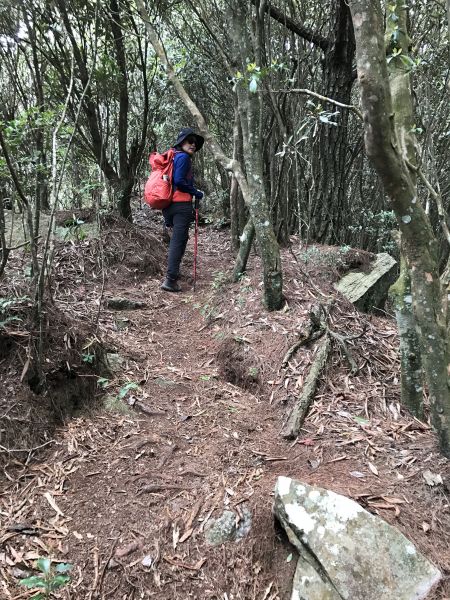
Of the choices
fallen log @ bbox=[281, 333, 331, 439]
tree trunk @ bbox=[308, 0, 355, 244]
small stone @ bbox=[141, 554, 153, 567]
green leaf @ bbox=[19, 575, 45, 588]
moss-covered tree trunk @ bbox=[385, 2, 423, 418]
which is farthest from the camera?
tree trunk @ bbox=[308, 0, 355, 244]

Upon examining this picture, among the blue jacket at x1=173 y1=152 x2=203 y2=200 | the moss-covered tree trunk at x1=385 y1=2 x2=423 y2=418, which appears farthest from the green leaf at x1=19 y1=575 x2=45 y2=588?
the blue jacket at x1=173 y1=152 x2=203 y2=200

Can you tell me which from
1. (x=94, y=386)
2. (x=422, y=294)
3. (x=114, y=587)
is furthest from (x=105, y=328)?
(x=422, y=294)

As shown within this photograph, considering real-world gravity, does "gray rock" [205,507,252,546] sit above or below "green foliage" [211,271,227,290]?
below

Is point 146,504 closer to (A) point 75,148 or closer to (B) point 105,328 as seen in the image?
(B) point 105,328

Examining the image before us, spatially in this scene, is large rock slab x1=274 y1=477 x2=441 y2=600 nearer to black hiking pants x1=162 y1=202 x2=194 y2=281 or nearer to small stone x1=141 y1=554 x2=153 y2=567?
small stone x1=141 y1=554 x2=153 y2=567

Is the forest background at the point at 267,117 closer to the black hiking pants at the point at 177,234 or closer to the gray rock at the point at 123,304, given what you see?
the black hiking pants at the point at 177,234

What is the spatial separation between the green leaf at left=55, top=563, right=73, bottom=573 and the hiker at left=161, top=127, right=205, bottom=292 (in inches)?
160

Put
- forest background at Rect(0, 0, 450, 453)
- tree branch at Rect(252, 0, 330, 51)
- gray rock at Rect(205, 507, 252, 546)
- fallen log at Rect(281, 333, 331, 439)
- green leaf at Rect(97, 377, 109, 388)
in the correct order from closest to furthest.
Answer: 1. gray rock at Rect(205, 507, 252, 546)
2. forest background at Rect(0, 0, 450, 453)
3. fallen log at Rect(281, 333, 331, 439)
4. green leaf at Rect(97, 377, 109, 388)
5. tree branch at Rect(252, 0, 330, 51)

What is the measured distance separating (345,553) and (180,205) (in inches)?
183

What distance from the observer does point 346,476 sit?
264 centimetres

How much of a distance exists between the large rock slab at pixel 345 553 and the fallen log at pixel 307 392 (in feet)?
2.18

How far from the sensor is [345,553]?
220 cm

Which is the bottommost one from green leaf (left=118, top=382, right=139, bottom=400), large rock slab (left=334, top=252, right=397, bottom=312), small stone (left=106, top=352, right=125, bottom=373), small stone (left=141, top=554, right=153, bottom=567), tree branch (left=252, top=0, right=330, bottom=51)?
small stone (left=141, top=554, right=153, bottom=567)

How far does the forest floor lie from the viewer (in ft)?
7.19
